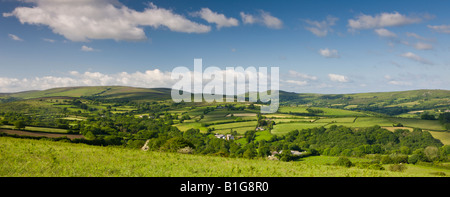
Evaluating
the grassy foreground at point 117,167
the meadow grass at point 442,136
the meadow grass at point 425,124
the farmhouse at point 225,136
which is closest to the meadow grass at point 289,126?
the farmhouse at point 225,136

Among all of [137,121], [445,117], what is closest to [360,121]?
[445,117]

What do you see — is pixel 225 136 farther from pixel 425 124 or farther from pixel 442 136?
pixel 425 124

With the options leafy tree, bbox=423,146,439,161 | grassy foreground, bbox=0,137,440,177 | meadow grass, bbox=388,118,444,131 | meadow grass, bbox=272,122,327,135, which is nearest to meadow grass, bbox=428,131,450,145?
meadow grass, bbox=388,118,444,131

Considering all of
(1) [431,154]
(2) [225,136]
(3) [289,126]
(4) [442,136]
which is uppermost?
Result: (3) [289,126]

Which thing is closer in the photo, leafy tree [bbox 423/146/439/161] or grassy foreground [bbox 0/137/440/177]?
grassy foreground [bbox 0/137/440/177]

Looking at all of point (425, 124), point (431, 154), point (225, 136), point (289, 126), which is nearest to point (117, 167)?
point (431, 154)

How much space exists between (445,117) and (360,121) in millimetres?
39165

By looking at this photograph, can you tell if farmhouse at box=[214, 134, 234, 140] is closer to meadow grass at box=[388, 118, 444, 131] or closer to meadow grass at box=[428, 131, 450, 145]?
meadow grass at box=[428, 131, 450, 145]

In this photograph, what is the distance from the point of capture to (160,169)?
14469 mm

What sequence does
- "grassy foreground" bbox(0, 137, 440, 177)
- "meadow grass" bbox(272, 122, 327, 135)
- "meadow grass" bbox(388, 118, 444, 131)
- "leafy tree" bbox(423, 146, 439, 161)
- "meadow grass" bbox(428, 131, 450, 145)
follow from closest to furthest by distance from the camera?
1. "grassy foreground" bbox(0, 137, 440, 177)
2. "leafy tree" bbox(423, 146, 439, 161)
3. "meadow grass" bbox(428, 131, 450, 145)
4. "meadow grass" bbox(388, 118, 444, 131)
5. "meadow grass" bbox(272, 122, 327, 135)

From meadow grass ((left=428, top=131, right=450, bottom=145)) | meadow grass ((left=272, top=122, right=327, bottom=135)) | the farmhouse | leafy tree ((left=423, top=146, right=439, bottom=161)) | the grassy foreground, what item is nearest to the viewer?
the grassy foreground

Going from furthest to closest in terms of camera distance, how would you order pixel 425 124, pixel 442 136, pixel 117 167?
pixel 425 124 < pixel 442 136 < pixel 117 167
